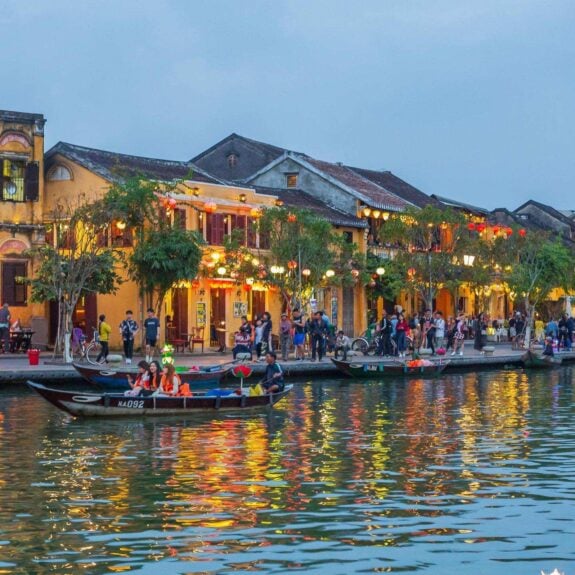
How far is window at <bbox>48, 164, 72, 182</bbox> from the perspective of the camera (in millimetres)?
56719

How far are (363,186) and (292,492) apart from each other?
56.6m

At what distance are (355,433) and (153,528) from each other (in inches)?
463

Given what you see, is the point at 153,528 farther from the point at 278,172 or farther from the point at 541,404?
the point at 278,172

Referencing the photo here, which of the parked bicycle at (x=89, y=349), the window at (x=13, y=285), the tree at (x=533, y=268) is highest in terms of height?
the tree at (x=533, y=268)

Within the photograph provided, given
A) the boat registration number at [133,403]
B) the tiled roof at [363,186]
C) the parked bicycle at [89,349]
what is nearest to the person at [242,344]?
the parked bicycle at [89,349]

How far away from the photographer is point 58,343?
4678 centimetres

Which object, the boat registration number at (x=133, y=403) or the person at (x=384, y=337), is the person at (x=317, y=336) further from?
the boat registration number at (x=133, y=403)

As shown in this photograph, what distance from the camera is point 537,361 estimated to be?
2164 inches

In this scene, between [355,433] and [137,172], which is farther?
[137,172]

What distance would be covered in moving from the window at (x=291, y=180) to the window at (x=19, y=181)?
22.2 m

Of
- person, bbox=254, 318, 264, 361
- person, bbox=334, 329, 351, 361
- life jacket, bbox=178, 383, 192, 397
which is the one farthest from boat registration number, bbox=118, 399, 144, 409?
person, bbox=334, 329, 351, 361

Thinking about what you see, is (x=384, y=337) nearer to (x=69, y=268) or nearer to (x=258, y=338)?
(x=258, y=338)

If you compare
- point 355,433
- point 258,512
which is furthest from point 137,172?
point 258,512

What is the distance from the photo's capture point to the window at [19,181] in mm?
53625
